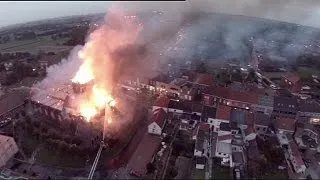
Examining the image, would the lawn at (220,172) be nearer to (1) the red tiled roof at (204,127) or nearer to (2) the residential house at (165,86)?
(1) the red tiled roof at (204,127)

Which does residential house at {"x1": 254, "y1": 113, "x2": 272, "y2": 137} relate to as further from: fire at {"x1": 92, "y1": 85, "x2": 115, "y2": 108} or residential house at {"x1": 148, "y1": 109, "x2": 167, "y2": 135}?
fire at {"x1": 92, "y1": 85, "x2": 115, "y2": 108}

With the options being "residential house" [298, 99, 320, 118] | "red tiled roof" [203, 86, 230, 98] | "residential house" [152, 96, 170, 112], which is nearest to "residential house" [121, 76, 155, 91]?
"residential house" [152, 96, 170, 112]

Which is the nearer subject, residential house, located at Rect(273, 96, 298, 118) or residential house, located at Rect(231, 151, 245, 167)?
residential house, located at Rect(231, 151, 245, 167)

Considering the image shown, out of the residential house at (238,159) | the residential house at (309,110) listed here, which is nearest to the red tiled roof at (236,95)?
the residential house at (309,110)

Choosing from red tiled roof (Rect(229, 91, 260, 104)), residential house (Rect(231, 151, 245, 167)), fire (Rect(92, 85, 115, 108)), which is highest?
fire (Rect(92, 85, 115, 108))

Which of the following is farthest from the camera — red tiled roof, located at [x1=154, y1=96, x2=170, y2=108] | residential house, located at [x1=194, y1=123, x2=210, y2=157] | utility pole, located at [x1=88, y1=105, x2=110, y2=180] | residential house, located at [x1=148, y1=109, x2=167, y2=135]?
red tiled roof, located at [x1=154, y1=96, x2=170, y2=108]

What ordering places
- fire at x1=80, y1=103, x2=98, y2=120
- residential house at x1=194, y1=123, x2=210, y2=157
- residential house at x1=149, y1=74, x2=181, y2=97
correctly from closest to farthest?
residential house at x1=194, y1=123, x2=210, y2=157 → fire at x1=80, y1=103, x2=98, y2=120 → residential house at x1=149, y1=74, x2=181, y2=97
